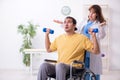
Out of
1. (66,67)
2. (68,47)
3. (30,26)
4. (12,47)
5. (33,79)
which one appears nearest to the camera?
(66,67)

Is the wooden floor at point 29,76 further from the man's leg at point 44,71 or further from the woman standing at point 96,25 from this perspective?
the man's leg at point 44,71

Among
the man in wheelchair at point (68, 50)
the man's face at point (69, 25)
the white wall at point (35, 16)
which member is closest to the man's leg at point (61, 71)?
the man in wheelchair at point (68, 50)

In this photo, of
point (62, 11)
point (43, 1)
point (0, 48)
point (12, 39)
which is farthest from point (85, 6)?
point (0, 48)

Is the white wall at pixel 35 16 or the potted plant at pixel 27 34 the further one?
the white wall at pixel 35 16

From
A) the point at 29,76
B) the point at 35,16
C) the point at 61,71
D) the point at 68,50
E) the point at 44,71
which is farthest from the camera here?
the point at 35,16

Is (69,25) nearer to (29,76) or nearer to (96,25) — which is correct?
(96,25)

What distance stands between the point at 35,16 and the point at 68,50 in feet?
9.96

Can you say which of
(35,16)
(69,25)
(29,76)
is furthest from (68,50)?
(35,16)

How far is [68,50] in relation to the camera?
9.23 ft

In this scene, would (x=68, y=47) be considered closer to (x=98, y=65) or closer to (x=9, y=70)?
(x=98, y=65)

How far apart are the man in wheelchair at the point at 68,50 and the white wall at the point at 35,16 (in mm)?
2779

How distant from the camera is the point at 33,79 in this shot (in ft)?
15.0

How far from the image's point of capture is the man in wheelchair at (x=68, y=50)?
8.52ft

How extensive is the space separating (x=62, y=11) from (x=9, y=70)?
1.84 metres
